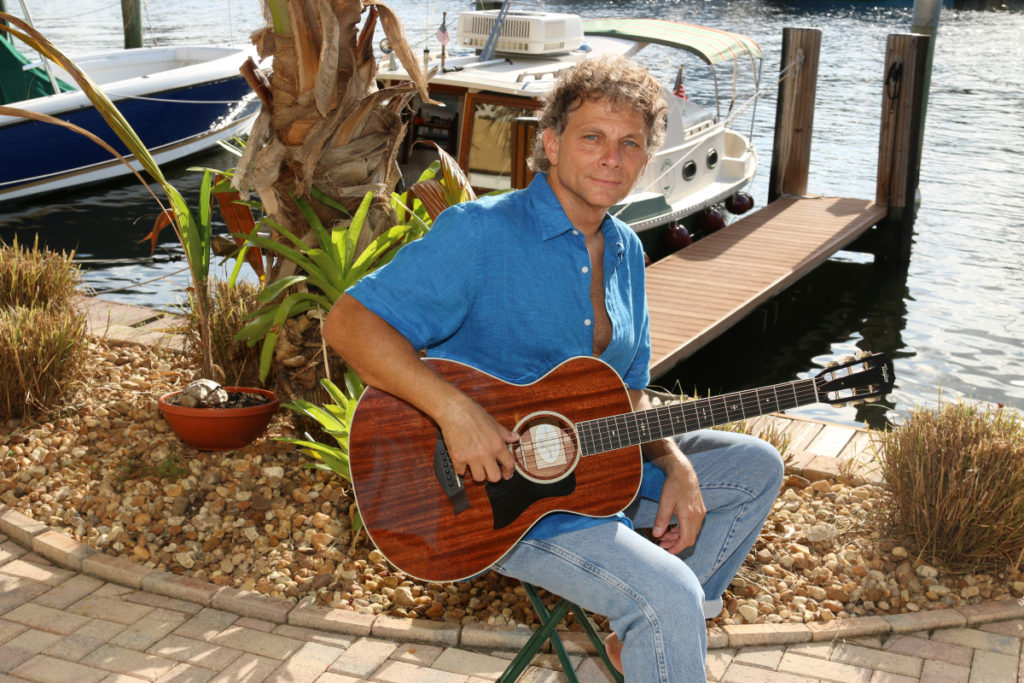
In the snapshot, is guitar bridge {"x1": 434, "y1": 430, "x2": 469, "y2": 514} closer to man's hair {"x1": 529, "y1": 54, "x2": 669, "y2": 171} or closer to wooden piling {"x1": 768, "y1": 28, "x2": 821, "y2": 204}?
man's hair {"x1": 529, "y1": 54, "x2": 669, "y2": 171}

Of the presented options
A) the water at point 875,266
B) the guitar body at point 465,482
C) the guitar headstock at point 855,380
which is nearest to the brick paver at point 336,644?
the guitar body at point 465,482

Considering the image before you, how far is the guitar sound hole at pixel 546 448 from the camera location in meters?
2.32

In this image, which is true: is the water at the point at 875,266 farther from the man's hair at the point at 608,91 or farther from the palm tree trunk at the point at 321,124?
the man's hair at the point at 608,91

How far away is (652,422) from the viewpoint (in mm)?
2367

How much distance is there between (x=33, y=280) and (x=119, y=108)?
760 cm

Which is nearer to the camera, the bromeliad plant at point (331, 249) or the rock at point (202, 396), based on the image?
the bromeliad plant at point (331, 249)

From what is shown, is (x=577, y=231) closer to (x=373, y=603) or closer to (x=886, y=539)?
(x=373, y=603)

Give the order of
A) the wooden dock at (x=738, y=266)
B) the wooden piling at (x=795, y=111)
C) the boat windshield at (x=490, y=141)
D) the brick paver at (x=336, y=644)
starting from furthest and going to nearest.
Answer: the wooden piling at (x=795, y=111)
the boat windshield at (x=490, y=141)
the wooden dock at (x=738, y=266)
the brick paver at (x=336, y=644)

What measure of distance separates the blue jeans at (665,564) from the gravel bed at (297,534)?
0.73 metres

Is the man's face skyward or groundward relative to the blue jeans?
skyward

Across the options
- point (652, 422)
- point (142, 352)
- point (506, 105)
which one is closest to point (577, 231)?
point (652, 422)

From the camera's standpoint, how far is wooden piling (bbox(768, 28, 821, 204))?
33.3 feet

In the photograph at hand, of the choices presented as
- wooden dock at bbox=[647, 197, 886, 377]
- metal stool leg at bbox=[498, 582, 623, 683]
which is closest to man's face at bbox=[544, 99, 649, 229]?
metal stool leg at bbox=[498, 582, 623, 683]

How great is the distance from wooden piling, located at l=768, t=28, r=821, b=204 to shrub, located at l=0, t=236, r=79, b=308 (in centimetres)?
716
